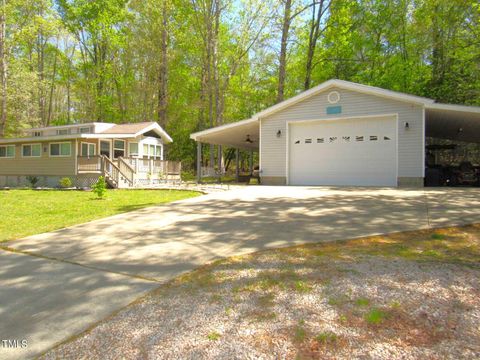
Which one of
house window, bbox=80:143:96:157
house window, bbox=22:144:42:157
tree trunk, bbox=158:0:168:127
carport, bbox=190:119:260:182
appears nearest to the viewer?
carport, bbox=190:119:260:182

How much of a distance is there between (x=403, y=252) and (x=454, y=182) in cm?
1331

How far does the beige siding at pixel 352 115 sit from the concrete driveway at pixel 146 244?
14.5 ft

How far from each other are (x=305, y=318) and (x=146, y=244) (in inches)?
117

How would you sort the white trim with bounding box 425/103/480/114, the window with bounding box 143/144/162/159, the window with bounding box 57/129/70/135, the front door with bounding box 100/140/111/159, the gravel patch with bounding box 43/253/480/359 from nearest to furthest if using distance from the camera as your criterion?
the gravel patch with bounding box 43/253/480/359 < the white trim with bounding box 425/103/480/114 < the front door with bounding box 100/140/111/159 < the window with bounding box 143/144/162/159 < the window with bounding box 57/129/70/135

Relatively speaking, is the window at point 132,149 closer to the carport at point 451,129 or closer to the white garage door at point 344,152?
the white garage door at point 344,152

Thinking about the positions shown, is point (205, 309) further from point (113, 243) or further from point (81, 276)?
point (113, 243)

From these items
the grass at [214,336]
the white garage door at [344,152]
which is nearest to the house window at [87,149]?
the white garage door at [344,152]

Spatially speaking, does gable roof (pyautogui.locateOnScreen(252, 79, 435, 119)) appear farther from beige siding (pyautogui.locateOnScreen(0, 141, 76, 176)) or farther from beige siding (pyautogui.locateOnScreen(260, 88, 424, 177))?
beige siding (pyautogui.locateOnScreen(0, 141, 76, 176))

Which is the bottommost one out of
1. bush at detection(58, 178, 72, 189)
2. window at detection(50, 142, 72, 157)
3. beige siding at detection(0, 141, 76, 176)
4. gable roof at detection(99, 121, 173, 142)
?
bush at detection(58, 178, 72, 189)

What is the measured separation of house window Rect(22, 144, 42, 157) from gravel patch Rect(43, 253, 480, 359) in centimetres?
2001

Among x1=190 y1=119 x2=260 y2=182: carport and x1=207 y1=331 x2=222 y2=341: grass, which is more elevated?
x1=190 y1=119 x2=260 y2=182: carport

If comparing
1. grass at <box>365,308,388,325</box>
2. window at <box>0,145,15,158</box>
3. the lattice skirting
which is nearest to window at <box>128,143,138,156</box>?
the lattice skirting

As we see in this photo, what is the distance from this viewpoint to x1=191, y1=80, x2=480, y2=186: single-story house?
11.9 meters

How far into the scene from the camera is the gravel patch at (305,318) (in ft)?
6.51
